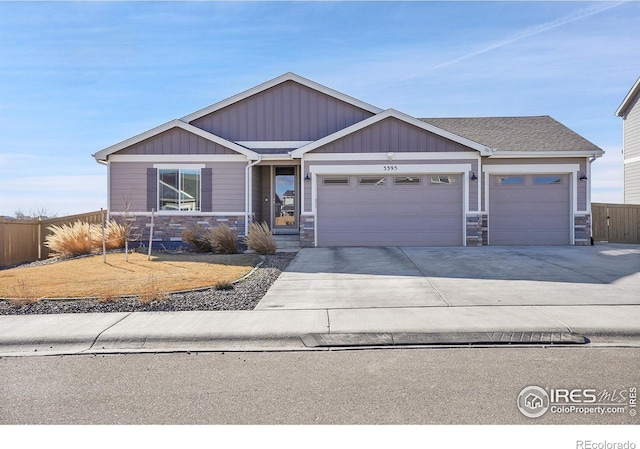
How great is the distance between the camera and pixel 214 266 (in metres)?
12.9

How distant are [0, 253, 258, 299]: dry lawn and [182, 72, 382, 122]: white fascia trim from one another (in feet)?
22.1

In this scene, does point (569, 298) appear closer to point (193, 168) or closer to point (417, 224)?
point (417, 224)

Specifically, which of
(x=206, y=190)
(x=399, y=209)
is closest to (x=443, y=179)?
(x=399, y=209)

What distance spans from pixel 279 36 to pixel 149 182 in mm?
7130

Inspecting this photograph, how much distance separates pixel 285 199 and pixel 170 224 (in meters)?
4.84

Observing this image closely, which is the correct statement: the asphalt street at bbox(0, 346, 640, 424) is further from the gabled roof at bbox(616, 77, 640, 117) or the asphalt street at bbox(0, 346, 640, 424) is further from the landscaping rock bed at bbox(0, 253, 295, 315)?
the gabled roof at bbox(616, 77, 640, 117)

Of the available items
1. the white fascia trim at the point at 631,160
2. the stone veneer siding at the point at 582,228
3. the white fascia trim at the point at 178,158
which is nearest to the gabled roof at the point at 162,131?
the white fascia trim at the point at 178,158

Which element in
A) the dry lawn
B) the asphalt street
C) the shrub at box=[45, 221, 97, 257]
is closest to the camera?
the asphalt street

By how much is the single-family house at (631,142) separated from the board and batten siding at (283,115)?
13.9 metres

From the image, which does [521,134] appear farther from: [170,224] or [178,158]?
[170,224]

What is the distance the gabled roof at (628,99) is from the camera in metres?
23.5

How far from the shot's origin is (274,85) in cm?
1955

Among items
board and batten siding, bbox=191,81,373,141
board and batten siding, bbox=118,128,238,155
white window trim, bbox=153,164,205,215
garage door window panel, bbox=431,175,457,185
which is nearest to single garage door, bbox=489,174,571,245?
garage door window panel, bbox=431,175,457,185

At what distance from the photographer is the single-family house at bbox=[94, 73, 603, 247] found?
56.5 ft
